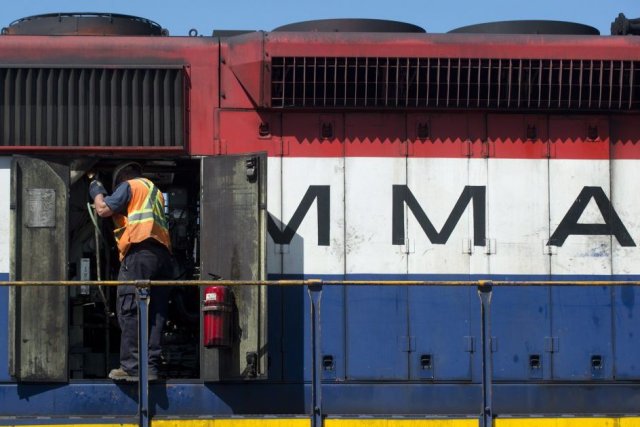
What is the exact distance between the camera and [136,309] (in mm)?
8031

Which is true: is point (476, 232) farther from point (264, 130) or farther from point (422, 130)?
point (264, 130)

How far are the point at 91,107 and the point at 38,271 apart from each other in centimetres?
139

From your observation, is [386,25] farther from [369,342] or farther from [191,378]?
[191,378]

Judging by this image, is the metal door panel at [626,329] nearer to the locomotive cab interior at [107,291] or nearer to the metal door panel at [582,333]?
the metal door panel at [582,333]

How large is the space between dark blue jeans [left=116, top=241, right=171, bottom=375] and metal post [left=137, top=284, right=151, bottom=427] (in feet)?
1.96

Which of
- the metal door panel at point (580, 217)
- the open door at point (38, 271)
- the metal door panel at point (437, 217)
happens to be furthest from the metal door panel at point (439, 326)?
the open door at point (38, 271)

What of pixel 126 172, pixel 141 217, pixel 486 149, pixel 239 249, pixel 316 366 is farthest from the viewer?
pixel 486 149

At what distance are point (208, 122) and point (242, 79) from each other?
1.46ft

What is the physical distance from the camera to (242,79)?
29.4ft

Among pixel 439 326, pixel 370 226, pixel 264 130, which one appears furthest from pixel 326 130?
pixel 439 326

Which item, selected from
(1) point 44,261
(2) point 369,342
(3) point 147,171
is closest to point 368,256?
(2) point 369,342

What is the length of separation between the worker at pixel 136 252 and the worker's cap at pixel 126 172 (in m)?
0.02

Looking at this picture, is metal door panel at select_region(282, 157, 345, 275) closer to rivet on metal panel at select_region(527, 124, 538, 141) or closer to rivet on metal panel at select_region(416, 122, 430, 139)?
rivet on metal panel at select_region(416, 122, 430, 139)

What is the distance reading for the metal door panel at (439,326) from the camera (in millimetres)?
8664
